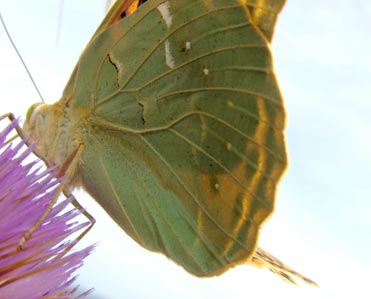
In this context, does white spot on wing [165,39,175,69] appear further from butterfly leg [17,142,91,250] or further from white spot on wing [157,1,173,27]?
butterfly leg [17,142,91,250]

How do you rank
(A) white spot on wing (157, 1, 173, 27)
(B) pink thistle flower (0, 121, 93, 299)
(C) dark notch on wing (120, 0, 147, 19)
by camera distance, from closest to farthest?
(B) pink thistle flower (0, 121, 93, 299) < (A) white spot on wing (157, 1, 173, 27) < (C) dark notch on wing (120, 0, 147, 19)

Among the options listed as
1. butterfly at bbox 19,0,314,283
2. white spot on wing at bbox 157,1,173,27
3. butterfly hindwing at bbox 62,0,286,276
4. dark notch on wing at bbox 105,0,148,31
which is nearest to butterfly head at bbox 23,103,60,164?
butterfly at bbox 19,0,314,283

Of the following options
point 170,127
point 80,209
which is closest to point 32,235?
point 80,209

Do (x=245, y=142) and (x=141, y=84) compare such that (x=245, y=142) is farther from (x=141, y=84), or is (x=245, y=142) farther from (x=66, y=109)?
(x=66, y=109)

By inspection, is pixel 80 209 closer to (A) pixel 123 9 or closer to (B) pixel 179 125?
(B) pixel 179 125

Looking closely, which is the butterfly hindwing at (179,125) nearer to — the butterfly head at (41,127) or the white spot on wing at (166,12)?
the white spot on wing at (166,12)

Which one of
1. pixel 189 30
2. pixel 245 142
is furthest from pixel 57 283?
pixel 189 30

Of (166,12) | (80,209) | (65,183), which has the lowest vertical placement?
(80,209)
